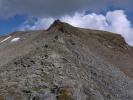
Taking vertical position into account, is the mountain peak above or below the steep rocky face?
above

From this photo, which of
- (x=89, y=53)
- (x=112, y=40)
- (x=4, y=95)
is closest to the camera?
(x=4, y=95)

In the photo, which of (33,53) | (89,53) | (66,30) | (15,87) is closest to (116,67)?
(89,53)

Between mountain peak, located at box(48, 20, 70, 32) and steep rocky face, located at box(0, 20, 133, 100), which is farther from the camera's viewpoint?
mountain peak, located at box(48, 20, 70, 32)

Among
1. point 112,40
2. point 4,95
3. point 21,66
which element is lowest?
point 4,95

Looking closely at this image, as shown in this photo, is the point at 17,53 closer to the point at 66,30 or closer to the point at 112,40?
the point at 66,30

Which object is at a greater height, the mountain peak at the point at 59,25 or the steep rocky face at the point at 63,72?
the mountain peak at the point at 59,25

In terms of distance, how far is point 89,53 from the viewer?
3703cm

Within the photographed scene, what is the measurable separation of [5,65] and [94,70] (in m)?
6.98

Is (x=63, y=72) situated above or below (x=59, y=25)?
below

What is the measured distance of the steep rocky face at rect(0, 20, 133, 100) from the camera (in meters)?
30.4

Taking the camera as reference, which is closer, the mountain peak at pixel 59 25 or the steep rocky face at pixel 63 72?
the steep rocky face at pixel 63 72

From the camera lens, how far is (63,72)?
1251 inches

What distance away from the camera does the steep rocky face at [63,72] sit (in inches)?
1196

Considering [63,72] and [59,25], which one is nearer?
[63,72]
